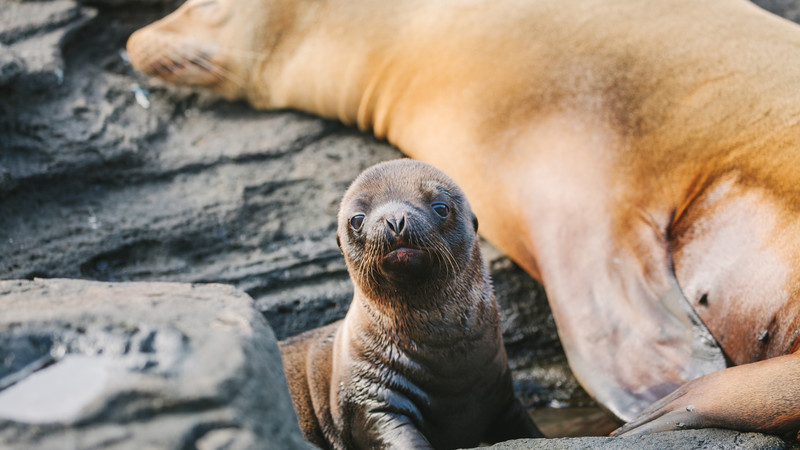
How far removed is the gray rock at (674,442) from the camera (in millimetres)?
2379

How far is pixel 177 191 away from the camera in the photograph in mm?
4719

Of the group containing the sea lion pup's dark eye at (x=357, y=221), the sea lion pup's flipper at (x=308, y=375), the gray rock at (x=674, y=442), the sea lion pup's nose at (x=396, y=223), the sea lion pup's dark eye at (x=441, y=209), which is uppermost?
the sea lion pup's nose at (x=396, y=223)

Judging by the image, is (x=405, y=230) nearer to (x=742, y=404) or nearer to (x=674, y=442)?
(x=674, y=442)

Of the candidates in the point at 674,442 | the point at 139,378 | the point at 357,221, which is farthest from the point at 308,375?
the point at 139,378

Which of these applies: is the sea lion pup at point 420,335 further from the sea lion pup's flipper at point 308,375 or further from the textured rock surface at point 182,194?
the textured rock surface at point 182,194

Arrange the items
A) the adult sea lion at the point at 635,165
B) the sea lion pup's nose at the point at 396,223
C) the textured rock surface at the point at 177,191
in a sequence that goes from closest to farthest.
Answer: the sea lion pup's nose at the point at 396,223, the adult sea lion at the point at 635,165, the textured rock surface at the point at 177,191

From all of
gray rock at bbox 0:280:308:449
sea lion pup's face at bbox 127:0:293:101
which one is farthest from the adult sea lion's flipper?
sea lion pup's face at bbox 127:0:293:101

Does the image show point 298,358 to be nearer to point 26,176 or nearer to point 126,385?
point 126,385

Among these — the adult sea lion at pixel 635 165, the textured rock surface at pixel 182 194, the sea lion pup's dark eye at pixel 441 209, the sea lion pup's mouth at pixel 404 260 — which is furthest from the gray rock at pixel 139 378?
the textured rock surface at pixel 182 194

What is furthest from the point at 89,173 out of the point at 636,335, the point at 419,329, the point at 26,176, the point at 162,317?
the point at 636,335

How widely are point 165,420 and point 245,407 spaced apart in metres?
0.17

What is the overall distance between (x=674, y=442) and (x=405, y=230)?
1.15 metres

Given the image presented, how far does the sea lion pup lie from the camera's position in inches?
112

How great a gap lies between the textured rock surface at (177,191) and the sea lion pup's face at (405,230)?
113 centimetres
